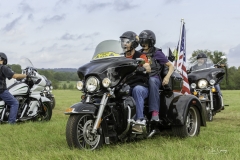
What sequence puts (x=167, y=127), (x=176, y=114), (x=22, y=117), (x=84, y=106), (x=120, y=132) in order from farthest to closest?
1. (x=22, y=117)
2. (x=167, y=127)
3. (x=176, y=114)
4. (x=120, y=132)
5. (x=84, y=106)

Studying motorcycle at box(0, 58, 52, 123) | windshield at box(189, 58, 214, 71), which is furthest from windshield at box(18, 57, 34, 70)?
windshield at box(189, 58, 214, 71)

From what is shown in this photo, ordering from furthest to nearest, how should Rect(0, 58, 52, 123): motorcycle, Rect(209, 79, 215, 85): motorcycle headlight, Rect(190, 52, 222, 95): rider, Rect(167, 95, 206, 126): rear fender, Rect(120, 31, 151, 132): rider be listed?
1. Rect(190, 52, 222, 95): rider
2. Rect(209, 79, 215, 85): motorcycle headlight
3. Rect(0, 58, 52, 123): motorcycle
4. Rect(167, 95, 206, 126): rear fender
5. Rect(120, 31, 151, 132): rider

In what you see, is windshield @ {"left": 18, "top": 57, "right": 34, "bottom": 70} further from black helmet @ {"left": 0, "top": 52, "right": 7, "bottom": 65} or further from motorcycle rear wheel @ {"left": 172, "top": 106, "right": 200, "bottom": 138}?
motorcycle rear wheel @ {"left": 172, "top": 106, "right": 200, "bottom": 138}

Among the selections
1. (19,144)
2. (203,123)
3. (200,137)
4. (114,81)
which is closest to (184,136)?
(200,137)

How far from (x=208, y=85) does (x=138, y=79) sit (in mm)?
4746

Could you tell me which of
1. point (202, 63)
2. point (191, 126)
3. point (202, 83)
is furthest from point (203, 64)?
point (191, 126)

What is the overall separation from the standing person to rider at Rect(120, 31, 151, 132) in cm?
14

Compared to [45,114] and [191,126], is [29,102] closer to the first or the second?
[45,114]

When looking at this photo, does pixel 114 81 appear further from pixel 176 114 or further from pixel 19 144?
pixel 19 144

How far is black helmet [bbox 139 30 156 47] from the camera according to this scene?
20.4 ft

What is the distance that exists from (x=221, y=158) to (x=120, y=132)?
166 cm

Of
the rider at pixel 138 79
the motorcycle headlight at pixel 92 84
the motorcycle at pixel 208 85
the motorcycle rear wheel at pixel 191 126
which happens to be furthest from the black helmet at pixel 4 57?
the motorcycle at pixel 208 85

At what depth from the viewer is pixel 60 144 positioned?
Answer: 18.2 feet

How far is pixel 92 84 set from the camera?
5.07m
